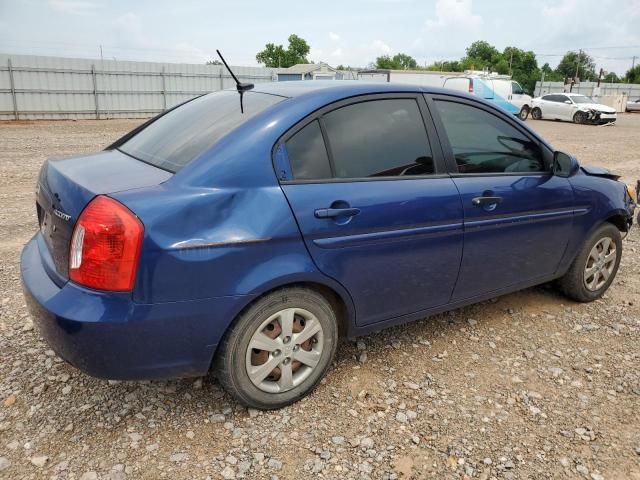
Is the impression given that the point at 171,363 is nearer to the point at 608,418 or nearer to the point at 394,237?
the point at 394,237

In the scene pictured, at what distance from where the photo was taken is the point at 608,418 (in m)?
2.79

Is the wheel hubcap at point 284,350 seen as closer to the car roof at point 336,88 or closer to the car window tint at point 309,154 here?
the car window tint at point 309,154

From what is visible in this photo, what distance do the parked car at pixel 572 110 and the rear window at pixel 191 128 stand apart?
27621 mm

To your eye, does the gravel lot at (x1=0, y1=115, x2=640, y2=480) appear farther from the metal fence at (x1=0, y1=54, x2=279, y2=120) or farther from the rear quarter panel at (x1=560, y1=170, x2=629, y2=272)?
the metal fence at (x1=0, y1=54, x2=279, y2=120)

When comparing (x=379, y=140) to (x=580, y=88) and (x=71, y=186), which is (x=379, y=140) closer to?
(x=71, y=186)

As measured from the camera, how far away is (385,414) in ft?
9.11

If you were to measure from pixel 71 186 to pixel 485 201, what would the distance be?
7.30 feet

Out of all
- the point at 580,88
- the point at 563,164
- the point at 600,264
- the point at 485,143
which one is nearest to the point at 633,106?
the point at 580,88

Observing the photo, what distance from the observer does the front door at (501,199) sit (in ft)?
10.4

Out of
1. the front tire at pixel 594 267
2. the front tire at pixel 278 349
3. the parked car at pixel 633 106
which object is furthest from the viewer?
the parked car at pixel 633 106

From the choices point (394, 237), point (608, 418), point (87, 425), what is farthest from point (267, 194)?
point (608, 418)

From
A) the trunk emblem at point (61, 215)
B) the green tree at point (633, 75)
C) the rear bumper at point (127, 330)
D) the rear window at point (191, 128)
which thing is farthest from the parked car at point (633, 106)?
the trunk emblem at point (61, 215)

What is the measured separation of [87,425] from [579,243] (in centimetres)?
339

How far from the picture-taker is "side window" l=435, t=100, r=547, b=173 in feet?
10.5
